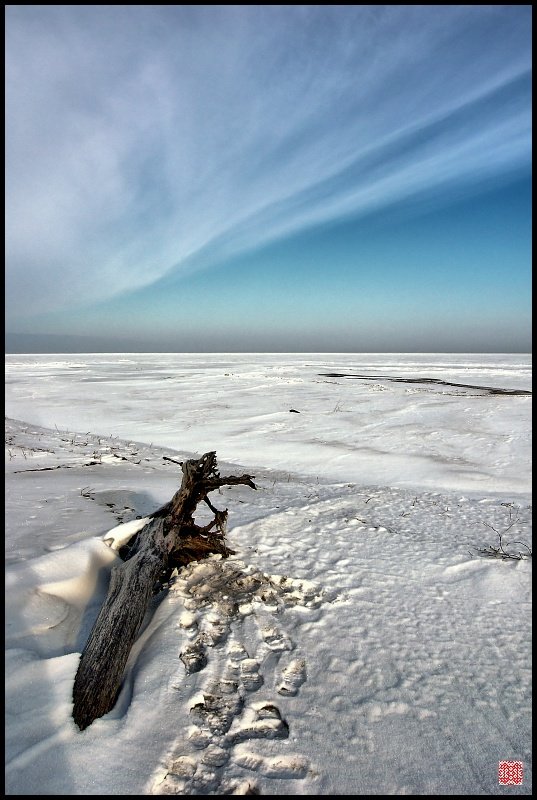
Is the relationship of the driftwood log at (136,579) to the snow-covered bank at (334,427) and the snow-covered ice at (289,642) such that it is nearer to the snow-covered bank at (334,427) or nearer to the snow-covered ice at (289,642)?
the snow-covered ice at (289,642)

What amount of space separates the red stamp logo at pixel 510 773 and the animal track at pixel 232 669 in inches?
33.6

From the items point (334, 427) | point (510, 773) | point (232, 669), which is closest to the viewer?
point (510, 773)

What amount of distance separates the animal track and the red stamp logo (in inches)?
33.6

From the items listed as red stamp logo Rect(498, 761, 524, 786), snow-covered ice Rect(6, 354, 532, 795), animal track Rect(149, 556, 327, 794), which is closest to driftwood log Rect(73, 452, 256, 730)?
snow-covered ice Rect(6, 354, 532, 795)

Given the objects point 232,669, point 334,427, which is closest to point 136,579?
point 232,669

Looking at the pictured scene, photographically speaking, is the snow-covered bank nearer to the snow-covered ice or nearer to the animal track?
the snow-covered ice

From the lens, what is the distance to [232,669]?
238cm

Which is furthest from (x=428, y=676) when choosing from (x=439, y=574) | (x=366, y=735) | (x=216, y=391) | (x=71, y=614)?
(x=216, y=391)

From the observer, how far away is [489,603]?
3076mm

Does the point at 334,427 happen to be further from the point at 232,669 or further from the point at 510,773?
the point at 510,773

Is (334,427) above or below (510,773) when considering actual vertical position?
above

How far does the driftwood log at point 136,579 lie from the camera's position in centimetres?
212

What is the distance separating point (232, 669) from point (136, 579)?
0.82 meters

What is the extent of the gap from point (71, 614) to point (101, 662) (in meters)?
0.73
